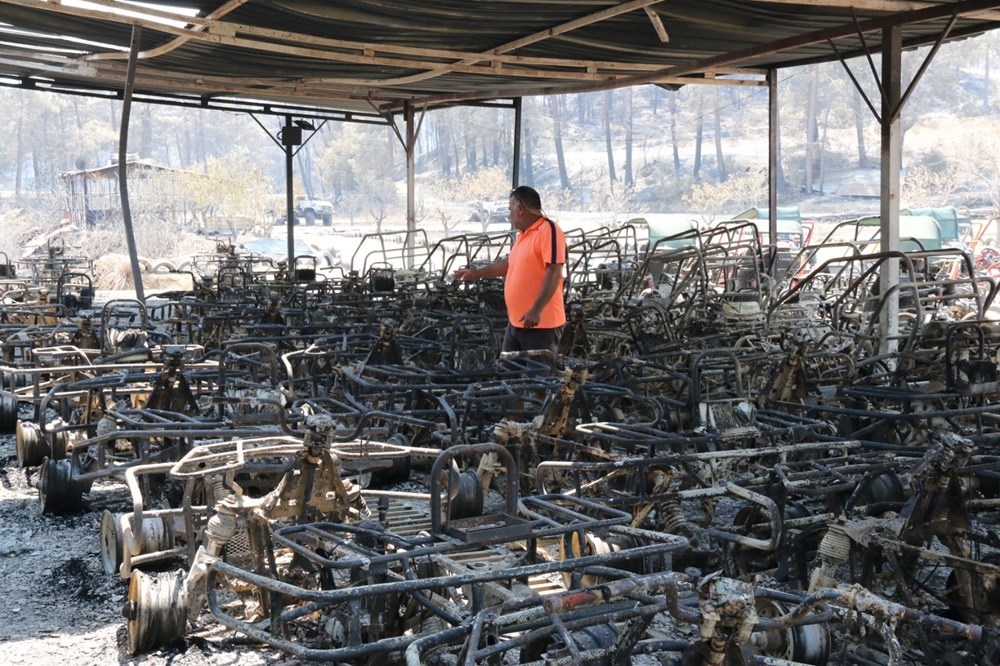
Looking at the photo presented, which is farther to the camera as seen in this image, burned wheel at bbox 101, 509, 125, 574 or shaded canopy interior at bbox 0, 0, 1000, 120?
shaded canopy interior at bbox 0, 0, 1000, 120

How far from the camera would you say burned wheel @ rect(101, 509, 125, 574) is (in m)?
5.36

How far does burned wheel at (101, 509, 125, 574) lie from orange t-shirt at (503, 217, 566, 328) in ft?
10.4

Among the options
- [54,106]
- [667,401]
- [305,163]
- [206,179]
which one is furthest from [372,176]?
[667,401]

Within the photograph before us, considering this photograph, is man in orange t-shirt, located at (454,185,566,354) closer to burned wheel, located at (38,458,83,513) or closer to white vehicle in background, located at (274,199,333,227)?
burned wheel, located at (38,458,83,513)

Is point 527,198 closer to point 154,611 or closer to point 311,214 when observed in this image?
point 154,611

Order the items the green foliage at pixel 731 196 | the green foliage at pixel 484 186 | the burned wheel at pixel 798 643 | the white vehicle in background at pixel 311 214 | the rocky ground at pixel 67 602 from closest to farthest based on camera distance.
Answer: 1. the burned wheel at pixel 798 643
2. the rocky ground at pixel 67 602
3. the green foliage at pixel 731 196
4. the green foliage at pixel 484 186
5. the white vehicle in background at pixel 311 214

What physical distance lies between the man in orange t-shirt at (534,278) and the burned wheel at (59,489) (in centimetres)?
302

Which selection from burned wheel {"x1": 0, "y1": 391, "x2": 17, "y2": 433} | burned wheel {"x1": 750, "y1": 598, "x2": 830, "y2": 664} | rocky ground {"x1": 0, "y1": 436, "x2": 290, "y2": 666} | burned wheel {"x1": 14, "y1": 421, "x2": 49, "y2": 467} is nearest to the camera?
burned wheel {"x1": 750, "y1": 598, "x2": 830, "y2": 664}

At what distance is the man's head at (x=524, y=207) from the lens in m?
7.43

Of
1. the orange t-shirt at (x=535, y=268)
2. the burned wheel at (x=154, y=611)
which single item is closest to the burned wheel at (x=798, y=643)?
the burned wheel at (x=154, y=611)

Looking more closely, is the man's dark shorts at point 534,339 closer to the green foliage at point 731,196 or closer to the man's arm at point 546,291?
the man's arm at point 546,291

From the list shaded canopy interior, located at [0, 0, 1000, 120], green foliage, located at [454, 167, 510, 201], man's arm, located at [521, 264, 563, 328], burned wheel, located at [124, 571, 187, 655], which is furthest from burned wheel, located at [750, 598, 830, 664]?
green foliage, located at [454, 167, 510, 201]

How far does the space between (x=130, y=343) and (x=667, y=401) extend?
16.1 feet

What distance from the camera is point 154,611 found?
445 centimetres
